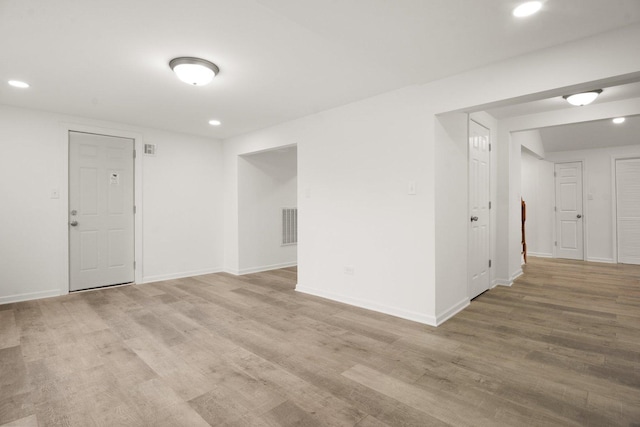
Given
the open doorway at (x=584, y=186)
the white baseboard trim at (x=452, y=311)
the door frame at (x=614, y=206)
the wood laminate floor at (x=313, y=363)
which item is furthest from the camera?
the door frame at (x=614, y=206)

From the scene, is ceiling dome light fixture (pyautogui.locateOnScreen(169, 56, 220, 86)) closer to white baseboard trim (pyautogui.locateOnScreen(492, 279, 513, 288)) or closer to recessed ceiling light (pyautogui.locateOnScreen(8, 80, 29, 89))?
recessed ceiling light (pyautogui.locateOnScreen(8, 80, 29, 89))

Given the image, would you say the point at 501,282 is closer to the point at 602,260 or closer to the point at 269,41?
the point at 602,260

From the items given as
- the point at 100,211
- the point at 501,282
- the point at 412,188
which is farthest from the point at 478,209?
the point at 100,211

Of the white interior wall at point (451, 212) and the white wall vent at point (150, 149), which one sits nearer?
the white interior wall at point (451, 212)

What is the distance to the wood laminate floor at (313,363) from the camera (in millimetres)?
1796

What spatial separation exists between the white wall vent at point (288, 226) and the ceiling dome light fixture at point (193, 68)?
3.59m

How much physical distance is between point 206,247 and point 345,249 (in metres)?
2.96

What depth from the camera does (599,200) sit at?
21.4 ft

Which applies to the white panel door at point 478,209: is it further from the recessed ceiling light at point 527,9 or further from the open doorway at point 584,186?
the open doorway at point 584,186

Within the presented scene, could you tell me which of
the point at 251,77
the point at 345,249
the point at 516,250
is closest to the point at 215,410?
the point at 345,249

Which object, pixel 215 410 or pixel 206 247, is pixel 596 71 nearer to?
pixel 215 410

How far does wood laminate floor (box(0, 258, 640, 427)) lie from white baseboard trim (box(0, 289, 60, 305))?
0.16 m

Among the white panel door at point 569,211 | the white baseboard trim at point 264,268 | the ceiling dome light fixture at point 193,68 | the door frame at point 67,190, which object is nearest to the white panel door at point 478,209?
the ceiling dome light fixture at point 193,68

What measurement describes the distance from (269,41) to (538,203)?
7.41 meters
